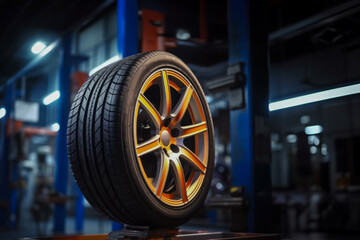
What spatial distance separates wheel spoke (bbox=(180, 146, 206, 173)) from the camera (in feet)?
7.65

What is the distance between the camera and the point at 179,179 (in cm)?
226

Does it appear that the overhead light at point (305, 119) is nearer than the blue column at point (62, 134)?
No

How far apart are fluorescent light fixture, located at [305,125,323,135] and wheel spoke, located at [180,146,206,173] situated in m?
10.2

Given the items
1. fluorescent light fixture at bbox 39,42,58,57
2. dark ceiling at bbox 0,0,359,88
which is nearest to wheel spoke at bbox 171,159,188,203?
dark ceiling at bbox 0,0,359,88

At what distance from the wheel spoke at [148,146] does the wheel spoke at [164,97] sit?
173 millimetres

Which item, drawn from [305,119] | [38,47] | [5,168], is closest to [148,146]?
[38,47]

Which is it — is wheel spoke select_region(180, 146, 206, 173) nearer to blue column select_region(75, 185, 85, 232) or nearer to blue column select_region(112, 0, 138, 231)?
blue column select_region(112, 0, 138, 231)

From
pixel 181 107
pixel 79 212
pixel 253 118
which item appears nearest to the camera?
pixel 181 107

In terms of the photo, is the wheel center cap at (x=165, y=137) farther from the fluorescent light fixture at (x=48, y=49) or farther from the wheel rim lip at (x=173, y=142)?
the fluorescent light fixture at (x=48, y=49)

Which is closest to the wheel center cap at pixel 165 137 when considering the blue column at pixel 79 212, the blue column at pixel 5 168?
the blue column at pixel 79 212

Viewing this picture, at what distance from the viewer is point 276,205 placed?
8742 millimetres

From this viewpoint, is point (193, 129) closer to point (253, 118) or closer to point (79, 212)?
point (253, 118)

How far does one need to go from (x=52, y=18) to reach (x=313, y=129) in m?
8.53

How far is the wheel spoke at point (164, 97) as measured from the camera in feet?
7.45
